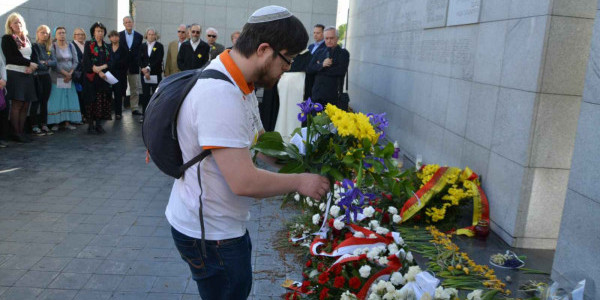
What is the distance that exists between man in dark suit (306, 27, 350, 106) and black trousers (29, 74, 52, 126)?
4.77 m

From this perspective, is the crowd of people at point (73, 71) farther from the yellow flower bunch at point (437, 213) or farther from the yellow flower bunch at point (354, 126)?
the yellow flower bunch at point (354, 126)

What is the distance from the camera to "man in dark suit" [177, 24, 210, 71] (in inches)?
466

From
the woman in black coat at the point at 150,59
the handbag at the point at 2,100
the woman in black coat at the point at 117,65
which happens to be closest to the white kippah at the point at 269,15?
the handbag at the point at 2,100

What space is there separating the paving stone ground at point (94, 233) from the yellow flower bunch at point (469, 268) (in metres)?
1.27

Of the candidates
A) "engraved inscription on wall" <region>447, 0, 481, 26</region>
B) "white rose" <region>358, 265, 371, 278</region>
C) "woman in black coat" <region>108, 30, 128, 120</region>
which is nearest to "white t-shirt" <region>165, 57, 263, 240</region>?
"white rose" <region>358, 265, 371, 278</region>

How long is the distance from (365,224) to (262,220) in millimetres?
1524

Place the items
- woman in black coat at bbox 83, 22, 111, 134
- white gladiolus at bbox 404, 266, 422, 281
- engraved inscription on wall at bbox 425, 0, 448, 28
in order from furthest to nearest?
woman in black coat at bbox 83, 22, 111, 134 → engraved inscription on wall at bbox 425, 0, 448, 28 → white gladiolus at bbox 404, 266, 422, 281

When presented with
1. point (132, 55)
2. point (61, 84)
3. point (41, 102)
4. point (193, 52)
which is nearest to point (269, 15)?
point (41, 102)

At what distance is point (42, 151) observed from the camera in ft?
28.1

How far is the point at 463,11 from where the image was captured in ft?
20.0

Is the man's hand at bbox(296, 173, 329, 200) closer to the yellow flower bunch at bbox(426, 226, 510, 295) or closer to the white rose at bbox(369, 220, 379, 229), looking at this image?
the yellow flower bunch at bbox(426, 226, 510, 295)

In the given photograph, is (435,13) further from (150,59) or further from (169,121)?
(150,59)

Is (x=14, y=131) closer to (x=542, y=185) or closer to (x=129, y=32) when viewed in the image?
(x=129, y=32)

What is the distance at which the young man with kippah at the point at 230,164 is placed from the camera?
204cm
